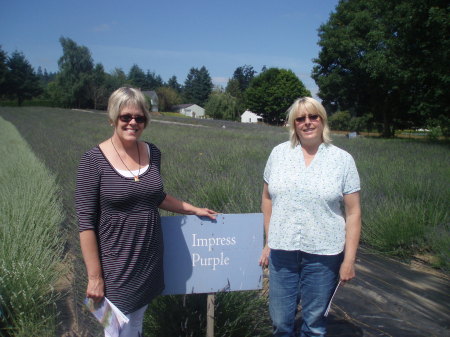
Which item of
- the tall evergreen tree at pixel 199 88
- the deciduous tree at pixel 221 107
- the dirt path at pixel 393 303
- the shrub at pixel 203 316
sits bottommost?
the dirt path at pixel 393 303

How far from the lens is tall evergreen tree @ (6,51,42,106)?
79.8 meters

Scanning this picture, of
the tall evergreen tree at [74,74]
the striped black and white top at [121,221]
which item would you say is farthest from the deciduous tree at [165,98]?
the striped black and white top at [121,221]

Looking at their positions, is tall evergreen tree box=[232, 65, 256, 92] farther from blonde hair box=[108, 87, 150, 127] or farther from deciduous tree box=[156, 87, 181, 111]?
blonde hair box=[108, 87, 150, 127]

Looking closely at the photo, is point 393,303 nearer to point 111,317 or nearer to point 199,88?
point 111,317

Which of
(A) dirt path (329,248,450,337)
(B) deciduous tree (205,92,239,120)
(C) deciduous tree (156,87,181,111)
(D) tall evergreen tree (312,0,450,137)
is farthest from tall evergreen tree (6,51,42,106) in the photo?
(A) dirt path (329,248,450,337)

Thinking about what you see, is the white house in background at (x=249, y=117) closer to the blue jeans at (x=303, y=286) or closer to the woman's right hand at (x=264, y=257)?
the woman's right hand at (x=264, y=257)

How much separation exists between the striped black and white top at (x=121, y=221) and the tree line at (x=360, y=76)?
103 inches

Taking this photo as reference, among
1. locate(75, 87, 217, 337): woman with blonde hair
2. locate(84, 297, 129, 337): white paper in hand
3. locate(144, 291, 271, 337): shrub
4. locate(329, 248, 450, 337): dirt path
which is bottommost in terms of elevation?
locate(329, 248, 450, 337): dirt path

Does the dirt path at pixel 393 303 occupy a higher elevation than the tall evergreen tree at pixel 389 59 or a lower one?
lower

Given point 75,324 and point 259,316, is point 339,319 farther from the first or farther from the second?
point 75,324

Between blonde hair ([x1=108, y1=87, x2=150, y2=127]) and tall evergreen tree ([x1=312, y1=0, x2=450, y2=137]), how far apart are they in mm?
15441

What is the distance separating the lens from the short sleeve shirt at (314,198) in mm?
2107

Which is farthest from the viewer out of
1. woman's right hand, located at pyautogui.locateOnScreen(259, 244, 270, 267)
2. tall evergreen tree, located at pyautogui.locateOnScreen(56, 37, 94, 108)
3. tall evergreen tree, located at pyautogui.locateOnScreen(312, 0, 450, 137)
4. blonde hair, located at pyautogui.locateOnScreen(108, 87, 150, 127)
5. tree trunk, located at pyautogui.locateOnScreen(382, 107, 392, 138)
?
tall evergreen tree, located at pyautogui.locateOnScreen(56, 37, 94, 108)

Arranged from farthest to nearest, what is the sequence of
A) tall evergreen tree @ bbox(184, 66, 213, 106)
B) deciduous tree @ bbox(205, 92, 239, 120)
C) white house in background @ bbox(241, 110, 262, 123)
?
tall evergreen tree @ bbox(184, 66, 213, 106) < white house in background @ bbox(241, 110, 262, 123) < deciduous tree @ bbox(205, 92, 239, 120)
